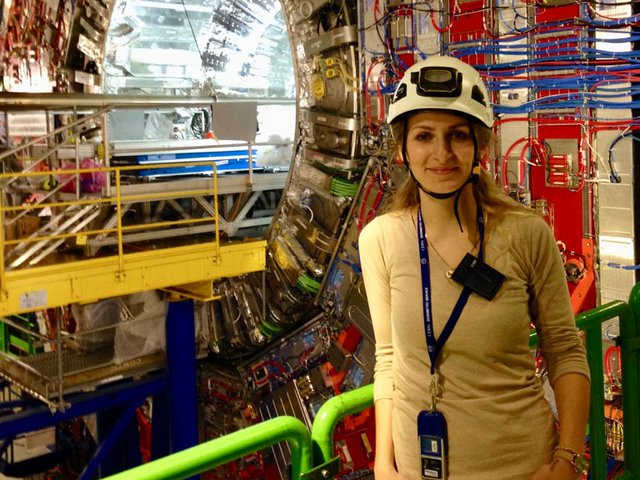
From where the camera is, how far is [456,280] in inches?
74.2

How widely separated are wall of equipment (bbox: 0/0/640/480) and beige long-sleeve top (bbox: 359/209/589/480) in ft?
6.12

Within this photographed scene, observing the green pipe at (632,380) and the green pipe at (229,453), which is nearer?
the green pipe at (229,453)

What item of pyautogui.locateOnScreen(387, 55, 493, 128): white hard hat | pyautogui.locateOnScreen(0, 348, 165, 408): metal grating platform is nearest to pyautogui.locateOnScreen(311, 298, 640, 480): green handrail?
pyautogui.locateOnScreen(387, 55, 493, 128): white hard hat

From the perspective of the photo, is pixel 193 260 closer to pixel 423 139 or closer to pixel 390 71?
pixel 390 71

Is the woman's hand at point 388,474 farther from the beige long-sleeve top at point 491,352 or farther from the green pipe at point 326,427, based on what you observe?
the green pipe at point 326,427

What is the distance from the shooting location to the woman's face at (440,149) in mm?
1939

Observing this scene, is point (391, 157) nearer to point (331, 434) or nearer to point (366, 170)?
point (366, 170)

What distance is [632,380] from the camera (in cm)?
334

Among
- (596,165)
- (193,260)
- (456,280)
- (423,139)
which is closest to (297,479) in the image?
(456,280)

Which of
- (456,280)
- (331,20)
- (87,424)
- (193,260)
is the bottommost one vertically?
(87,424)

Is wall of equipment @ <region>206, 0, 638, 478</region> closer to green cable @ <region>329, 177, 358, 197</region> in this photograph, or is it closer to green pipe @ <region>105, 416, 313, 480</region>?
green cable @ <region>329, 177, 358, 197</region>

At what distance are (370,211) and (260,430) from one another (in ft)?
12.8

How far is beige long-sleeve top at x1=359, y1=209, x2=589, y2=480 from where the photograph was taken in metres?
1.87

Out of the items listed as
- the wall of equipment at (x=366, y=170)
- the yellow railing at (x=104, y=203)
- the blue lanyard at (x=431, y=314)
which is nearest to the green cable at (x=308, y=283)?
the wall of equipment at (x=366, y=170)
